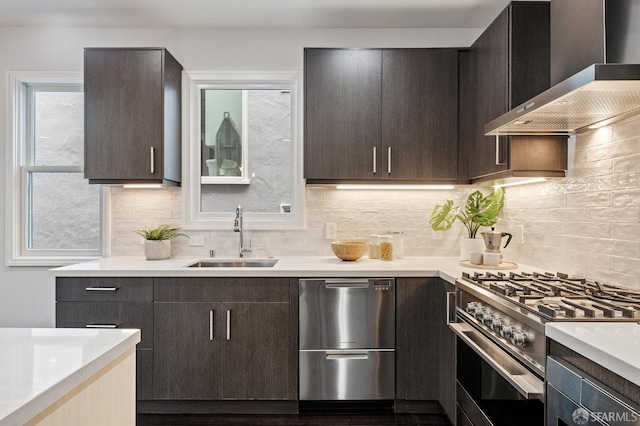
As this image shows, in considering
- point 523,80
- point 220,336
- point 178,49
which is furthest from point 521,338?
point 178,49

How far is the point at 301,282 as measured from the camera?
8.45 ft

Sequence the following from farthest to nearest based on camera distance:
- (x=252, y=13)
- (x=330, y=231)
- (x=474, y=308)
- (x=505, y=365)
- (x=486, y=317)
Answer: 1. (x=330, y=231)
2. (x=252, y=13)
3. (x=474, y=308)
4. (x=486, y=317)
5. (x=505, y=365)

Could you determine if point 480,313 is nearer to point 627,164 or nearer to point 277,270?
point 627,164

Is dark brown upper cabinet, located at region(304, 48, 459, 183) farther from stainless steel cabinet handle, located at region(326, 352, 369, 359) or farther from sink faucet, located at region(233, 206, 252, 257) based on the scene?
stainless steel cabinet handle, located at region(326, 352, 369, 359)

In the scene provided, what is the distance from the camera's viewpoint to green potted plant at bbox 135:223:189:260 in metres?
3.02

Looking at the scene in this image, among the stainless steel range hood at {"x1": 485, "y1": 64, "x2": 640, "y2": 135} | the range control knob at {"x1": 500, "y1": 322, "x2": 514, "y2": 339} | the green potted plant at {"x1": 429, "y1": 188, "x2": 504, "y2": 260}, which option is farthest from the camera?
the green potted plant at {"x1": 429, "y1": 188, "x2": 504, "y2": 260}

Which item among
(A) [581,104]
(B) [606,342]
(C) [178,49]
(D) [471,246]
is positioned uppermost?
(C) [178,49]

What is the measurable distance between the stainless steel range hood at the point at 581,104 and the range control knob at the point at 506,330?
841 mm

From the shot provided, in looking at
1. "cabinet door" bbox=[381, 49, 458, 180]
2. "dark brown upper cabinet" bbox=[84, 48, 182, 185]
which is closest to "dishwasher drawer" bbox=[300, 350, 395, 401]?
"cabinet door" bbox=[381, 49, 458, 180]

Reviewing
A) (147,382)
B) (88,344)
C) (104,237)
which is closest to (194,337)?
(147,382)

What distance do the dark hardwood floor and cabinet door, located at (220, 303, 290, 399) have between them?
0.48 ft

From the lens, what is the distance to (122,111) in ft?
9.36

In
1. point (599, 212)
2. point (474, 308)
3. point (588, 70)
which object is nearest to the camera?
point (588, 70)

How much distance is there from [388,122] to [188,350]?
1966 mm
